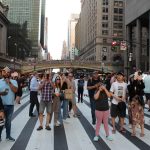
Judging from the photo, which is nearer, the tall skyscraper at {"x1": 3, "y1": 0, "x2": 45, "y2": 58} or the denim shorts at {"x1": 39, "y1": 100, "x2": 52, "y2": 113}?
the denim shorts at {"x1": 39, "y1": 100, "x2": 52, "y2": 113}

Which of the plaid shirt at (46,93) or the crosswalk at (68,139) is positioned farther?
the plaid shirt at (46,93)

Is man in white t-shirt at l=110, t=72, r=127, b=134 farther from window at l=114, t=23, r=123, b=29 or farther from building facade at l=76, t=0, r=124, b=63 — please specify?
window at l=114, t=23, r=123, b=29

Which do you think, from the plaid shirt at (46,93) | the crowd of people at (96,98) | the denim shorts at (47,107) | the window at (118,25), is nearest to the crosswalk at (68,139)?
the crowd of people at (96,98)

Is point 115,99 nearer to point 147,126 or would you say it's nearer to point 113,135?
point 113,135

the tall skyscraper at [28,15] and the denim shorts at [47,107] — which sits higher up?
the tall skyscraper at [28,15]

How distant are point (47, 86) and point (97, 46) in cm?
11217

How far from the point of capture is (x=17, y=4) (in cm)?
16362

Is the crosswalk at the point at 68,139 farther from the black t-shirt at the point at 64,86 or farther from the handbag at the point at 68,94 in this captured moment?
the black t-shirt at the point at 64,86

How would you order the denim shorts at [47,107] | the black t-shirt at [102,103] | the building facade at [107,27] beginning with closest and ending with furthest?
the black t-shirt at [102,103] → the denim shorts at [47,107] → the building facade at [107,27]

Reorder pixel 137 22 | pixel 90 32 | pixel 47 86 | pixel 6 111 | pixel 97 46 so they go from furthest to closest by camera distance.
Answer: pixel 90 32
pixel 97 46
pixel 137 22
pixel 47 86
pixel 6 111

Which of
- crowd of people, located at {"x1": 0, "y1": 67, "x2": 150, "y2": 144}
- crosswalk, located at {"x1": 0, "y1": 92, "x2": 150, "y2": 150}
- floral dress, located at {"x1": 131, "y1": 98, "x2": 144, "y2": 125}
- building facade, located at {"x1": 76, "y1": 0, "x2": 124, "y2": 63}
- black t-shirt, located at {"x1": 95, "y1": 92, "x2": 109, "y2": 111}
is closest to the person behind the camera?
crosswalk, located at {"x1": 0, "y1": 92, "x2": 150, "y2": 150}

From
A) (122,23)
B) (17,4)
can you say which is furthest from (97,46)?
(17,4)

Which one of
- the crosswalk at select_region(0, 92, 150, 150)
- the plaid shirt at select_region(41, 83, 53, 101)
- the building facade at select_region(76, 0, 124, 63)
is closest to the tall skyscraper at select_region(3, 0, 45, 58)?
the building facade at select_region(76, 0, 124, 63)

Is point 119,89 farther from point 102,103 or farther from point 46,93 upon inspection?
point 46,93
